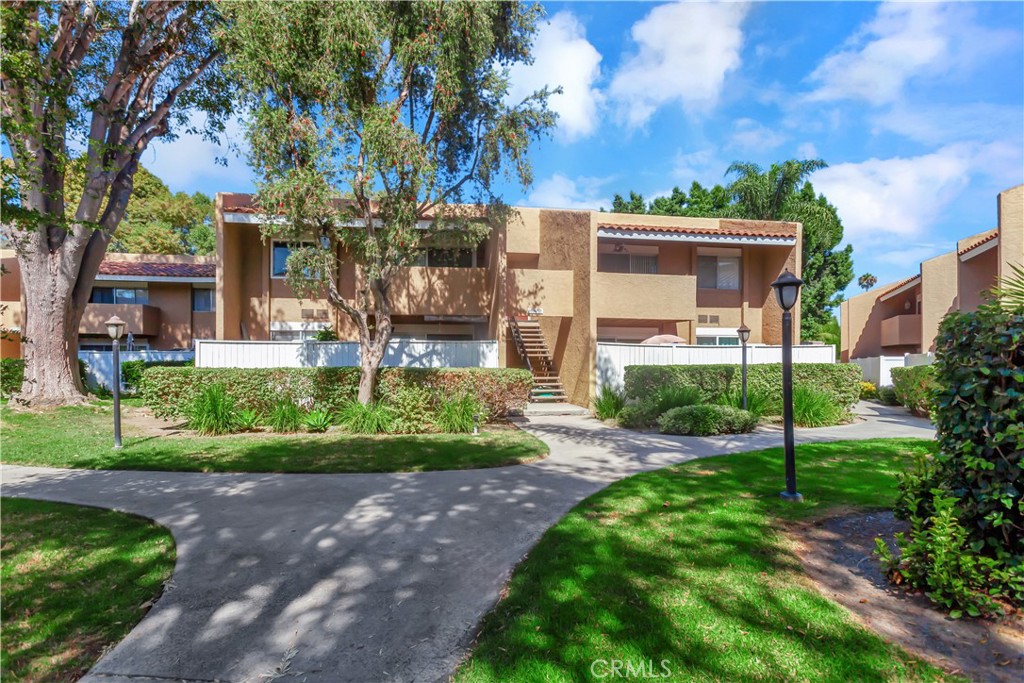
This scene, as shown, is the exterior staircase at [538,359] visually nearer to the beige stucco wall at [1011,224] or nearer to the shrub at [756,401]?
the shrub at [756,401]

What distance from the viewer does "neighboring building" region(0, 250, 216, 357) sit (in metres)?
22.6

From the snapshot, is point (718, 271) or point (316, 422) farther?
point (718, 271)

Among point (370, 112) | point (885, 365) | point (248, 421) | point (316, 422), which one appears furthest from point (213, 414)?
point (885, 365)

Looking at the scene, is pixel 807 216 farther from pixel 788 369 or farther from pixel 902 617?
pixel 902 617

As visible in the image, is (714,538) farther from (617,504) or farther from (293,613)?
(293,613)

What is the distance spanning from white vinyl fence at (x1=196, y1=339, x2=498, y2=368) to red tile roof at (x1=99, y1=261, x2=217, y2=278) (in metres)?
9.77

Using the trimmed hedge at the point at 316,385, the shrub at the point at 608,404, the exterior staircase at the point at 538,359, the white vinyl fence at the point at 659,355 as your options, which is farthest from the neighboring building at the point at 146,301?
the shrub at the point at 608,404

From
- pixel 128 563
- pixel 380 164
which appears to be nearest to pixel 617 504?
pixel 128 563

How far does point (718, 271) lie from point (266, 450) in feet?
60.8

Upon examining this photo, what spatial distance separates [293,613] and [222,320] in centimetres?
1592

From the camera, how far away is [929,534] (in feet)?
12.0

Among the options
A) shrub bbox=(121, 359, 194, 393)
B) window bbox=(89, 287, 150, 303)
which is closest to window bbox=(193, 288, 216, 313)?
window bbox=(89, 287, 150, 303)

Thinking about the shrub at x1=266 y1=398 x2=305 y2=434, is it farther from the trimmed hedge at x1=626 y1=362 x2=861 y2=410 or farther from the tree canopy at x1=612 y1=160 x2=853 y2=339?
the tree canopy at x1=612 y1=160 x2=853 y2=339

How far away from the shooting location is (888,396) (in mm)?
18297
